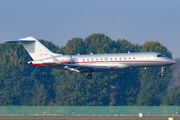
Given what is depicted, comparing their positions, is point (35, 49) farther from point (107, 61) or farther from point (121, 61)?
point (121, 61)

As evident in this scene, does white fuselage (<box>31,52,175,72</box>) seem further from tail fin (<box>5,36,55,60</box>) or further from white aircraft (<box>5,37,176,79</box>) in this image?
tail fin (<box>5,36,55,60</box>)

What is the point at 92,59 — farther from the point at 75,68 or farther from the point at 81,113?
the point at 81,113

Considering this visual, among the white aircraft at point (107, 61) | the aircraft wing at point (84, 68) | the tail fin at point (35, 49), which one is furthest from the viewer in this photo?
the tail fin at point (35, 49)

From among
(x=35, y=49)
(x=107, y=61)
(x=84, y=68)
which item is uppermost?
(x=35, y=49)

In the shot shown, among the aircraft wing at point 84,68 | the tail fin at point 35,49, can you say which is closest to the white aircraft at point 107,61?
the aircraft wing at point 84,68

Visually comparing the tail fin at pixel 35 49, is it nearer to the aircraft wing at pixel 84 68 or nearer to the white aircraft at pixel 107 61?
the white aircraft at pixel 107 61

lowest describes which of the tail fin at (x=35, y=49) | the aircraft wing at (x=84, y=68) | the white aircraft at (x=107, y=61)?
the aircraft wing at (x=84, y=68)

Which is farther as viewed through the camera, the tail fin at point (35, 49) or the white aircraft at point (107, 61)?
the tail fin at point (35, 49)

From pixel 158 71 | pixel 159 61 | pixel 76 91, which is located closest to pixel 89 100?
pixel 76 91

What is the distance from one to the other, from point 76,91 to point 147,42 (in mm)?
24828

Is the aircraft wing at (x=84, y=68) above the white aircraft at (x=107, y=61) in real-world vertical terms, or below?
below

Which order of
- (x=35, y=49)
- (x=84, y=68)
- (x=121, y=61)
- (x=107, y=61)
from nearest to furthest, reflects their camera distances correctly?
(x=121, y=61)
(x=84, y=68)
(x=107, y=61)
(x=35, y=49)

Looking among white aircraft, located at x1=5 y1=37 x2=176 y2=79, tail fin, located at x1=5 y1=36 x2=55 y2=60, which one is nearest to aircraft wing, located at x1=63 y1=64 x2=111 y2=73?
white aircraft, located at x1=5 y1=37 x2=176 y2=79

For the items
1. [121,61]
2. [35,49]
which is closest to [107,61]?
[121,61]
